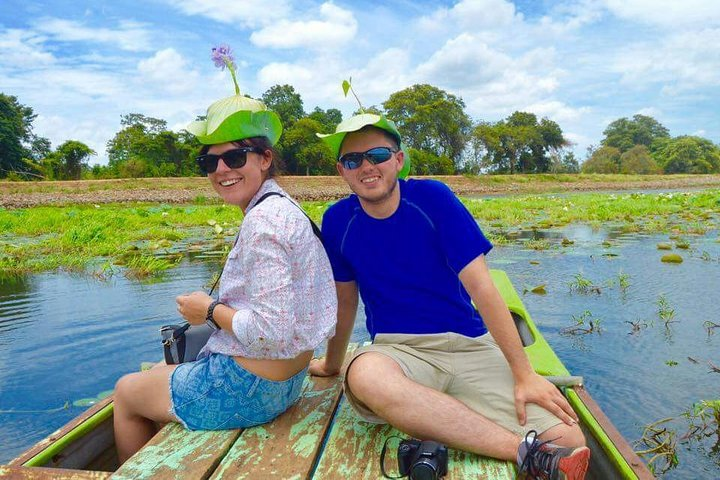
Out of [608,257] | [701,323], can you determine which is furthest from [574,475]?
[608,257]

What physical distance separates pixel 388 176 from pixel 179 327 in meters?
0.93

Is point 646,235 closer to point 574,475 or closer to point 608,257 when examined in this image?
point 608,257

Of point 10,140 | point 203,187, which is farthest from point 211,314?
point 10,140

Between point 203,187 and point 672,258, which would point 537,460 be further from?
point 203,187

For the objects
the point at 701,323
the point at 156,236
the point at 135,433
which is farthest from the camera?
the point at 156,236

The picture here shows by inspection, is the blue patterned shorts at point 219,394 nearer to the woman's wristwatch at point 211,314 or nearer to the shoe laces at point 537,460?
the woman's wristwatch at point 211,314

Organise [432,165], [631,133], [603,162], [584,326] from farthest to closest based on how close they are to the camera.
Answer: [631,133] → [603,162] → [432,165] → [584,326]

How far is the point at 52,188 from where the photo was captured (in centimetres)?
2469

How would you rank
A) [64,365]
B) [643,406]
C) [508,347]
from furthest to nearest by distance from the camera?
1. [64,365]
2. [643,406]
3. [508,347]

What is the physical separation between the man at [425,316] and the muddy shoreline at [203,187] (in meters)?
21.9

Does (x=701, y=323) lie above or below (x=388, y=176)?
below

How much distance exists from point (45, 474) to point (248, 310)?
30.1 inches

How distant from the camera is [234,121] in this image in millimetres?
1904

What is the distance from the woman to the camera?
179 cm
